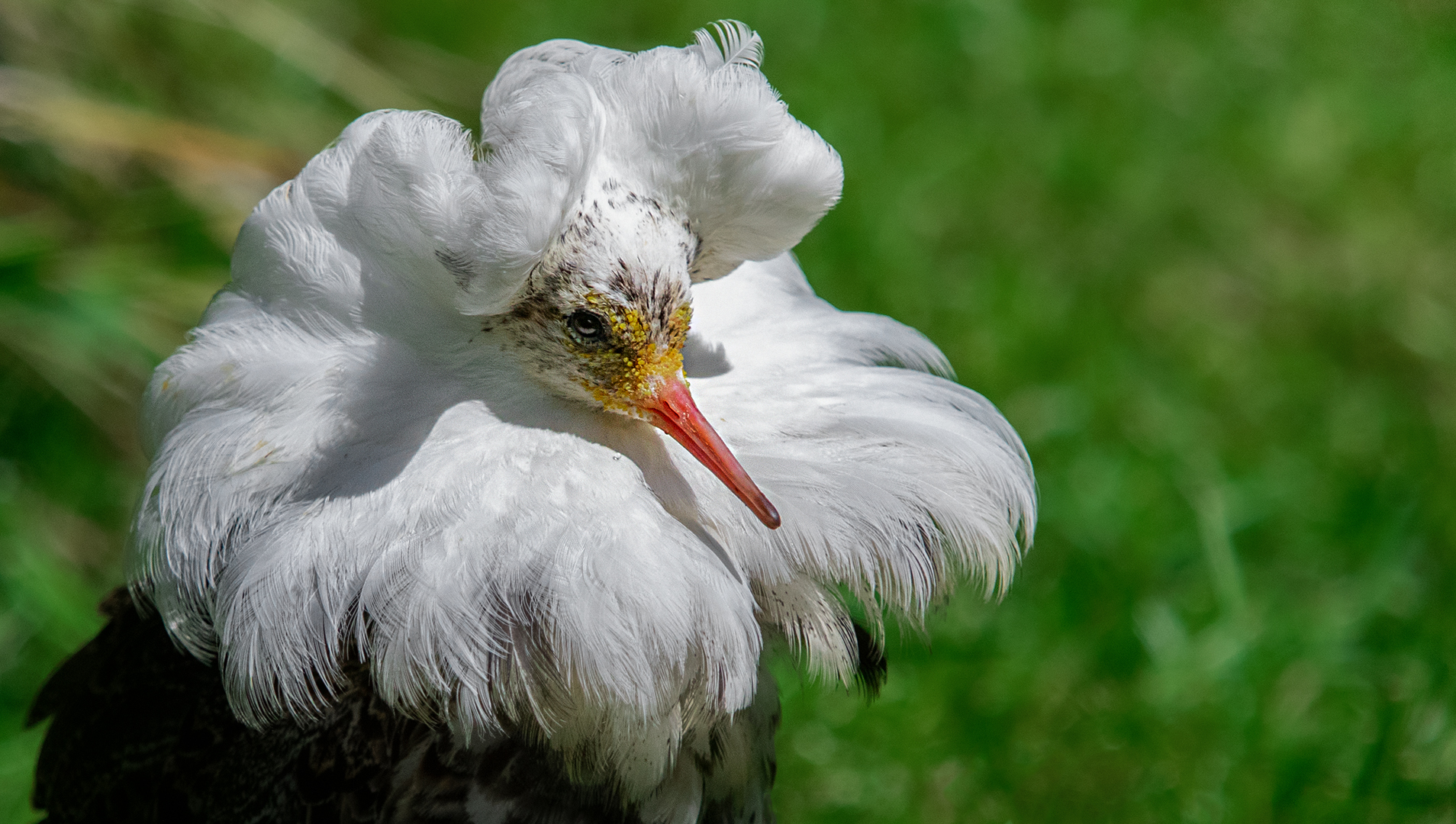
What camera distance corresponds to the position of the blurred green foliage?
2.88 metres

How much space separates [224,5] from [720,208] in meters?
2.69

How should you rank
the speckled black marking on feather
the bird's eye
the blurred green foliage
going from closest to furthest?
the speckled black marking on feather, the bird's eye, the blurred green foliage

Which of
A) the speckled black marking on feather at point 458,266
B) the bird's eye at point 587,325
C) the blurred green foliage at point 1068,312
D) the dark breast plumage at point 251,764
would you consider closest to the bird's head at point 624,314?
the bird's eye at point 587,325

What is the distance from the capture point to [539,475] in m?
1.68

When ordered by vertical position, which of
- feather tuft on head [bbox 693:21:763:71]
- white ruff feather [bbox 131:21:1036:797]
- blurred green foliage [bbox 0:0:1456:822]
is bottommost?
blurred green foliage [bbox 0:0:1456:822]

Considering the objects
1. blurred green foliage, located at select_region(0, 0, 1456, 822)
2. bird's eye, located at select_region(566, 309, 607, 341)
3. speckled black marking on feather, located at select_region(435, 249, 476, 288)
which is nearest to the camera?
speckled black marking on feather, located at select_region(435, 249, 476, 288)

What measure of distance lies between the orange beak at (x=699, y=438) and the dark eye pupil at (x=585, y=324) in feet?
0.34

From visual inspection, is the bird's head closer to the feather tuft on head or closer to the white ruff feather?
the white ruff feather

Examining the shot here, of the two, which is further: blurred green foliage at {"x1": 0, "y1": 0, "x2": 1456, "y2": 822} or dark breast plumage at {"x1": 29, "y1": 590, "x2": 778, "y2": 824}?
blurred green foliage at {"x1": 0, "y1": 0, "x2": 1456, "y2": 822}

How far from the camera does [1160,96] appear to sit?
4.76 m

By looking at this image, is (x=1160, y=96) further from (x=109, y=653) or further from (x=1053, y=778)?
(x=109, y=653)

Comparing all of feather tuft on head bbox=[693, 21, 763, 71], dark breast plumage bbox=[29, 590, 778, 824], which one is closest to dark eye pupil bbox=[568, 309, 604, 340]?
feather tuft on head bbox=[693, 21, 763, 71]

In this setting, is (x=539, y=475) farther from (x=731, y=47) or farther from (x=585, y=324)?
(x=731, y=47)

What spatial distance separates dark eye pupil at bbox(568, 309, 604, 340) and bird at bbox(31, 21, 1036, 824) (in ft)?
0.05
